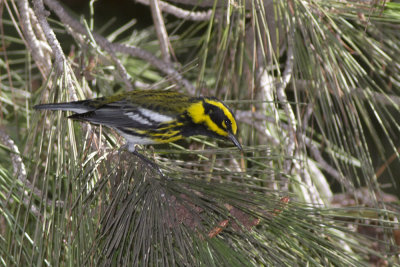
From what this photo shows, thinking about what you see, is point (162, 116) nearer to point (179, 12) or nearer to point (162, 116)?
point (162, 116)

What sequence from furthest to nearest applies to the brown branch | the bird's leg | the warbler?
the brown branch, the warbler, the bird's leg

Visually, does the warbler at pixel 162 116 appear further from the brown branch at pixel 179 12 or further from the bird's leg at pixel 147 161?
the brown branch at pixel 179 12

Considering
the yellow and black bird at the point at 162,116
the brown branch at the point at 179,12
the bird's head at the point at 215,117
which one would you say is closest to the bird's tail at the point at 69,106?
the yellow and black bird at the point at 162,116

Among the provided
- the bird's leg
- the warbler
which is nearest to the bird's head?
the warbler

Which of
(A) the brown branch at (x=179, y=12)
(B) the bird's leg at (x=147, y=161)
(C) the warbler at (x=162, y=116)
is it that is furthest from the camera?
(A) the brown branch at (x=179, y=12)

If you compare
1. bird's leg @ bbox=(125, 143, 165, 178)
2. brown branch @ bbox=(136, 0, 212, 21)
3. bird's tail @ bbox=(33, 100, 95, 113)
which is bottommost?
bird's leg @ bbox=(125, 143, 165, 178)

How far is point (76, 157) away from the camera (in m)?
1.44

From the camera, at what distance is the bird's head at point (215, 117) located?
1854 mm

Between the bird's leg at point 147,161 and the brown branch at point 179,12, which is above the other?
the brown branch at point 179,12

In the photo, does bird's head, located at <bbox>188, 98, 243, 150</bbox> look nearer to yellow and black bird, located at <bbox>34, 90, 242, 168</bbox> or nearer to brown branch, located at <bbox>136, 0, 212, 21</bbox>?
yellow and black bird, located at <bbox>34, 90, 242, 168</bbox>

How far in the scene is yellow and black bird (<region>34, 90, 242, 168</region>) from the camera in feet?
5.96

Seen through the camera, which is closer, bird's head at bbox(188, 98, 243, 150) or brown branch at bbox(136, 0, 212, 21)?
bird's head at bbox(188, 98, 243, 150)

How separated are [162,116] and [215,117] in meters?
0.19

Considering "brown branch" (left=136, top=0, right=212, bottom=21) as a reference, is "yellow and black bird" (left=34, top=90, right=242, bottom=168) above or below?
below
